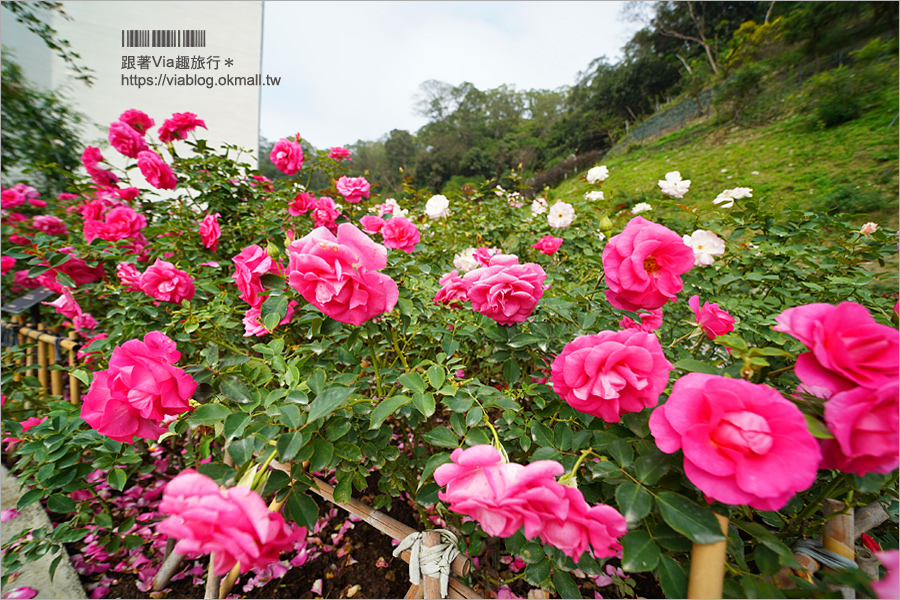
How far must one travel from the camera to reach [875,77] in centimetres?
660

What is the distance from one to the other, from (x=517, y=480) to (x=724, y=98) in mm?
12966

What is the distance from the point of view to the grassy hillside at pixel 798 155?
4.65m

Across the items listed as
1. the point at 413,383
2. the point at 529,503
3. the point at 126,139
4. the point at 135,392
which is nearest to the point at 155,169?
the point at 126,139

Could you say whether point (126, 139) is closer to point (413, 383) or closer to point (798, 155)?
point (413, 383)

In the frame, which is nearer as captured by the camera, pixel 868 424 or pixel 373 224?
pixel 868 424

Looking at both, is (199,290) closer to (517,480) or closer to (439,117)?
(517,480)

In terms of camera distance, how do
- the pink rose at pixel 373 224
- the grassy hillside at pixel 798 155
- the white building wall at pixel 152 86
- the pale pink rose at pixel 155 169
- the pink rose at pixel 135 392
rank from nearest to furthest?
the pink rose at pixel 135 392 < the pink rose at pixel 373 224 < the pale pink rose at pixel 155 169 < the white building wall at pixel 152 86 < the grassy hillside at pixel 798 155

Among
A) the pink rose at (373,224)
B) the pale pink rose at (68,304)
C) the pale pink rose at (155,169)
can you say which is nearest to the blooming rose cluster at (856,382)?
the pink rose at (373,224)

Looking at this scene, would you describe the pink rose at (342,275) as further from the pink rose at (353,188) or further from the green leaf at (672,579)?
the pink rose at (353,188)

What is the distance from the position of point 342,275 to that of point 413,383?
22 cm

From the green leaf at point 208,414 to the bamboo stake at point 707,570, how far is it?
25.9 inches

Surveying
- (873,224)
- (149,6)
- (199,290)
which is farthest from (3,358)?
(149,6)

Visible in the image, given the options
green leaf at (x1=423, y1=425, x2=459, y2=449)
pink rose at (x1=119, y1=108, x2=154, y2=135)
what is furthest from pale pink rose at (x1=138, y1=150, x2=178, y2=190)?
green leaf at (x1=423, y1=425, x2=459, y2=449)

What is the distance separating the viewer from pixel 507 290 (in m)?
0.59
